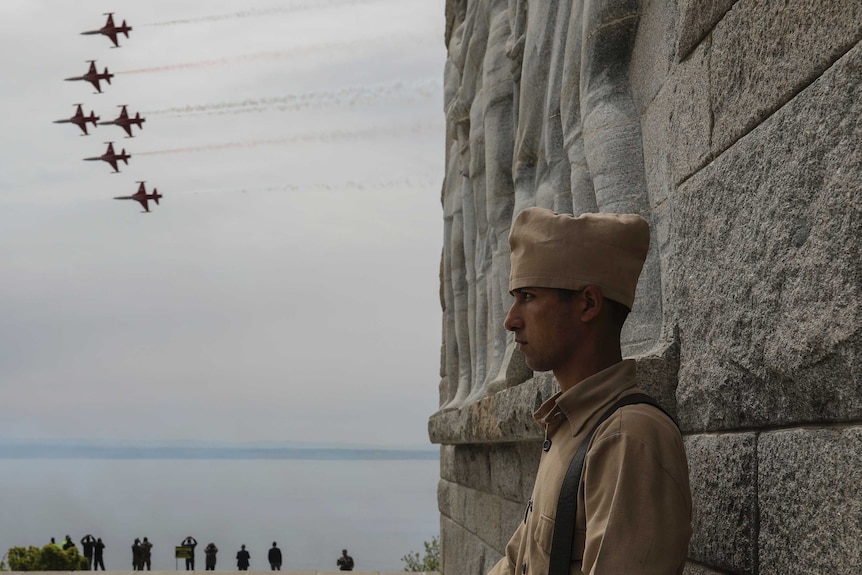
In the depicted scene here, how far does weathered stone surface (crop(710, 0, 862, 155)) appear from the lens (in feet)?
7.86

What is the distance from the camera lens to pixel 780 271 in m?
2.65

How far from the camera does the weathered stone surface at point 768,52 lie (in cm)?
240

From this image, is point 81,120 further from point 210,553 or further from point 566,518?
point 566,518

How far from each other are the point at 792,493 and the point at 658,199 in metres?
1.82

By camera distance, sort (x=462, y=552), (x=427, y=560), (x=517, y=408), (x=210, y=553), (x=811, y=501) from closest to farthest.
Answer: (x=811, y=501) < (x=517, y=408) < (x=462, y=552) < (x=427, y=560) < (x=210, y=553)

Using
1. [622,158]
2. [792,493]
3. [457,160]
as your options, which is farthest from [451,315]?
[792,493]

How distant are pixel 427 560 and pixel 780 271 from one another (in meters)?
16.4

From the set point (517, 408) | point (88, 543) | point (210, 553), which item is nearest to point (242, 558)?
point (210, 553)

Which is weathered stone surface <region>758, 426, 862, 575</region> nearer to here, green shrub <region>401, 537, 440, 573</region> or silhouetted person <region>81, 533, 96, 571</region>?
green shrub <region>401, 537, 440, 573</region>

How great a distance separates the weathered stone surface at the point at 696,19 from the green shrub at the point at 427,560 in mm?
15137

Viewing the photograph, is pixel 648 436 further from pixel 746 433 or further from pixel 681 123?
pixel 681 123

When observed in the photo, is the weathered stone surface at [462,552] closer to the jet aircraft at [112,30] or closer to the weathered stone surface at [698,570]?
the weathered stone surface at [698,570]

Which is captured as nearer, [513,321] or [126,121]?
[513,321]

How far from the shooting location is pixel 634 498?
84.8 inches
